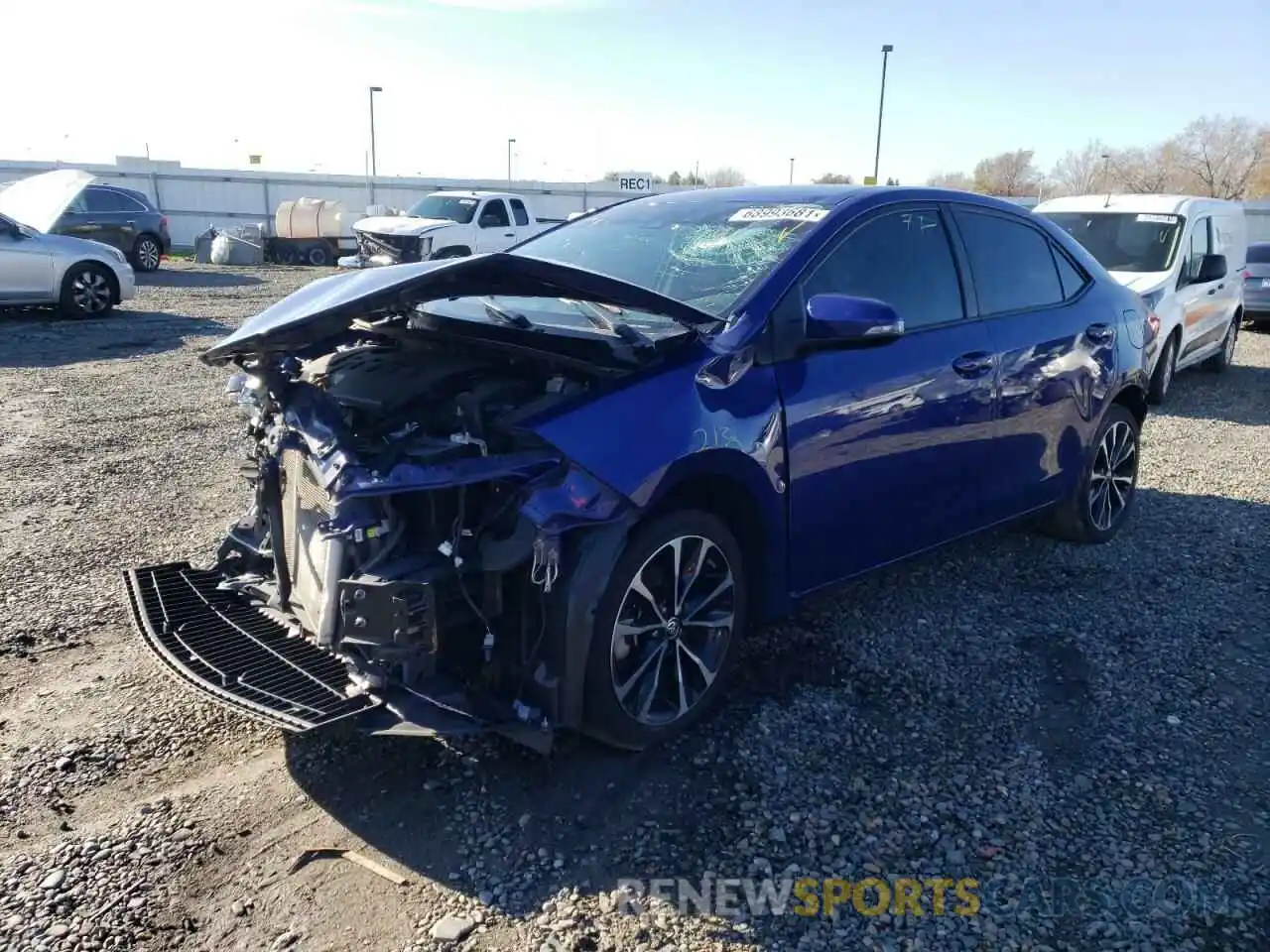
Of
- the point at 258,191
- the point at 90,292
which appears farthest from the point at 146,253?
the point at 258,191

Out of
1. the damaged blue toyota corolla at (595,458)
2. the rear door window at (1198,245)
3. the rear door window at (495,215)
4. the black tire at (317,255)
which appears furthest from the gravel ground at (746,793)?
the black tire at (317,255)

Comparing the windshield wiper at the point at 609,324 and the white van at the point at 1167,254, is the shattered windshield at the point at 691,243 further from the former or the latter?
the white van at the point at 1167,254

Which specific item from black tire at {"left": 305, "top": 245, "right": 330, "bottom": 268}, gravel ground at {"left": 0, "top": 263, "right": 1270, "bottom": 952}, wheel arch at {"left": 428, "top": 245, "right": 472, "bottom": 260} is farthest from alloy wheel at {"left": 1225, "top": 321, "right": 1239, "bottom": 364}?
black tire at {"left": 305, "top": 245, "right": 330, "bottom": 268}

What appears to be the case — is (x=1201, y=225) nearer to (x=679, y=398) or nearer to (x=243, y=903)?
(x=679, y=398)

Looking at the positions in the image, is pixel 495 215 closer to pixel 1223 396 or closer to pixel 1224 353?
pixel 1224 353

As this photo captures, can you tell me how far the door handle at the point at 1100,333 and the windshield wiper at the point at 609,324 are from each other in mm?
2802

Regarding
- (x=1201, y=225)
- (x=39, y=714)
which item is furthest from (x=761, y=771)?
(x=1201, y=225)

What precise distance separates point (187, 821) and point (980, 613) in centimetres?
337

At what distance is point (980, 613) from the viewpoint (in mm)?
4469

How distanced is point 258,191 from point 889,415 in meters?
33.4

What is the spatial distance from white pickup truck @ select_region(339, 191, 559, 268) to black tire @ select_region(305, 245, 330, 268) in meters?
6.30

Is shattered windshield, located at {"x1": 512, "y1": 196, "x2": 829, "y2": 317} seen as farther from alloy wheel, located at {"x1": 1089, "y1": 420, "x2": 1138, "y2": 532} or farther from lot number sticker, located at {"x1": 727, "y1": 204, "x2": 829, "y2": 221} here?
alloy wheel, located at {"x1": 1089, "y1": 420, "x2": 1138, "y2": 532}

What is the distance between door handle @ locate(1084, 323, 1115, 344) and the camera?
4.99 metres

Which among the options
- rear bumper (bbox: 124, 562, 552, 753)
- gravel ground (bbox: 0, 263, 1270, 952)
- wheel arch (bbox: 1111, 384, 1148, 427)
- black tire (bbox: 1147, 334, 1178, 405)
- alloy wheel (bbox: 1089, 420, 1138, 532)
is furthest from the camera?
black tire (bbox: 1147, 334, 1178, 405)
